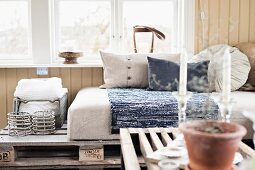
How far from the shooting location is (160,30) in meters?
3.94

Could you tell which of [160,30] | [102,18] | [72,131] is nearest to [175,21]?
[160,30]

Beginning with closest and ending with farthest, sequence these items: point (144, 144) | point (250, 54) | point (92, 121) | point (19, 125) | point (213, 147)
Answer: point (213, 147)
point (144, 144)
point (92, 121)
point (19, 125)
point (250, 54)

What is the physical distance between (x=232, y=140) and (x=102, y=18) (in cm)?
290

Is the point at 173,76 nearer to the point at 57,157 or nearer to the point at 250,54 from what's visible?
the point at 250,54

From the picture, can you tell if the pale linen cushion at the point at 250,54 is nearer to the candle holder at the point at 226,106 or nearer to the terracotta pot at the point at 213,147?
the candle holder at the point at 226,106

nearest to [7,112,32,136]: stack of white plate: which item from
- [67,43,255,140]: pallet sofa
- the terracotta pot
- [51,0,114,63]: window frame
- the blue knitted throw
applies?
[67,43,255,140]: pallet sofa

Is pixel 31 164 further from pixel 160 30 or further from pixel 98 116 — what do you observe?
pixel 160 30

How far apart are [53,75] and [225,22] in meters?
1.78

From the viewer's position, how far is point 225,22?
3785 millimetres

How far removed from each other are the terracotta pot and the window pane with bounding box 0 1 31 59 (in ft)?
9.56

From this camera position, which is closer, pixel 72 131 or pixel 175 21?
pixel 72 131

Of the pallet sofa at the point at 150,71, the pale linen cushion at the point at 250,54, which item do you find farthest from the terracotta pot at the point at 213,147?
the pale linen cushion at the point at 250,54

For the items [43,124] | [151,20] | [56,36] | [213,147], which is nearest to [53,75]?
[56,36]

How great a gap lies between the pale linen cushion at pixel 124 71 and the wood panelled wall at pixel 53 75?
12.1 inches
